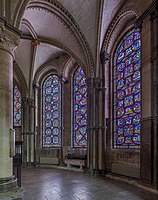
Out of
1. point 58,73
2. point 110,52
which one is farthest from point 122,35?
point 58,73

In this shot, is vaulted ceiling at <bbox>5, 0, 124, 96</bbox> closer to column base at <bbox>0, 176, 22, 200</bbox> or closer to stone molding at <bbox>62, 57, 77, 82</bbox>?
stone molding at <bbox>62, 57, 77, 82</bbox>

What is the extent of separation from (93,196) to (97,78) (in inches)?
220

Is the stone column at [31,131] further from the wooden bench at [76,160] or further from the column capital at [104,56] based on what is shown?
the column capital at [104,56]

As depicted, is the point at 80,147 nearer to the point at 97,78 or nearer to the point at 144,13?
the point at 97,78

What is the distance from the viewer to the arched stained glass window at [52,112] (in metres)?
13.8

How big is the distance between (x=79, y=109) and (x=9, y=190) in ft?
26.0

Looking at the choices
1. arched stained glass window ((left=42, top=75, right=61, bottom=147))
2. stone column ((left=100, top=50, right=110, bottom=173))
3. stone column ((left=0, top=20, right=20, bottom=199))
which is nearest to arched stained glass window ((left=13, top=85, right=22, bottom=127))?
arched stained glass window ((left=42, top=75, right=61, bottom=147))

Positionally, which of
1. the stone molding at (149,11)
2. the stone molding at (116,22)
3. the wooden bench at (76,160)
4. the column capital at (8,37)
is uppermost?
the stone molding at (116,22)

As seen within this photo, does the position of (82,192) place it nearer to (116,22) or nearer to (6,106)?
(6,106)

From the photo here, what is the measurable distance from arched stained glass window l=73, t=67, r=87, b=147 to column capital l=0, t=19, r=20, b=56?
6.95 m

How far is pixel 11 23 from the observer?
5.82m

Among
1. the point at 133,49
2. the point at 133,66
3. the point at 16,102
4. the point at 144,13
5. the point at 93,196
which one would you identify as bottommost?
the point at 93,196

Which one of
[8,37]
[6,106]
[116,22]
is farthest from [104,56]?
[6,106]

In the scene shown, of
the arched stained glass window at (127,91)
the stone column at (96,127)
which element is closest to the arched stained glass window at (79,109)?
the stone column at (96,127)
